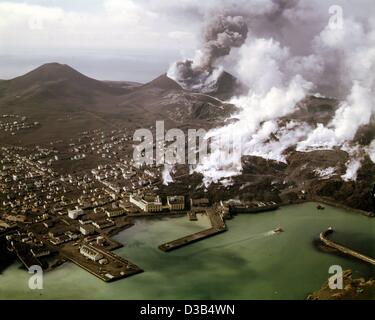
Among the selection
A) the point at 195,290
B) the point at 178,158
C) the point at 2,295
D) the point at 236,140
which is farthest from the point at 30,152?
the point at 195,290

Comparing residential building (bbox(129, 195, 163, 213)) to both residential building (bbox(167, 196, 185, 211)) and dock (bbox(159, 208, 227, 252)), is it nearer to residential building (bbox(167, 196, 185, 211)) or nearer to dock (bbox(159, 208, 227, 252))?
residential building (bbox(167, 196, 185, 211))

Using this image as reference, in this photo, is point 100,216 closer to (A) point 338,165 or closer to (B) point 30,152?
(B) point 30,152

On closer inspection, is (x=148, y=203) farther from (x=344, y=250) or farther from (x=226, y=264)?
(x=344, y=250)
